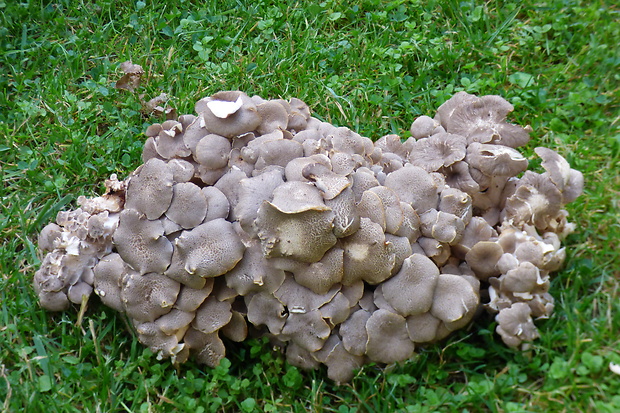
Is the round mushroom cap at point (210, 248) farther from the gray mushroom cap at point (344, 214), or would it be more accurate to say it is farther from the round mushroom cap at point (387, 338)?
the round mushroom cap at point (387, 338)

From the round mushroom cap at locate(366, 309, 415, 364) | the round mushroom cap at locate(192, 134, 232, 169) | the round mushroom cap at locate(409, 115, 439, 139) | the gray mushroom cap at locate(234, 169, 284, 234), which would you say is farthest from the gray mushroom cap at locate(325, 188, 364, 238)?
the round mushroom cap at locate(409, 115, 439, 139)

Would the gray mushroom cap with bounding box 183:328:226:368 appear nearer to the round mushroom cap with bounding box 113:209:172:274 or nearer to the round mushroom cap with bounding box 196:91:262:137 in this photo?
the round mushroom cap with bounding box 113:209:172:274

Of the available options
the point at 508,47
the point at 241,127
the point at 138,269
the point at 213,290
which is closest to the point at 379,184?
the point at 241,127

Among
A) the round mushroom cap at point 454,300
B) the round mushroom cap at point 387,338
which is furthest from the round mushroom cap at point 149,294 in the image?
the round mushroom cap at point 454,300

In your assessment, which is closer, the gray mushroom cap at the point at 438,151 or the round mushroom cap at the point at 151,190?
the round mushroom cap at the point at 151,190

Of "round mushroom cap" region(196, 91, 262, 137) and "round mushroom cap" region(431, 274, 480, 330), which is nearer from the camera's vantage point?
"round mushroom cap" region(431, 274, 480, 330)
